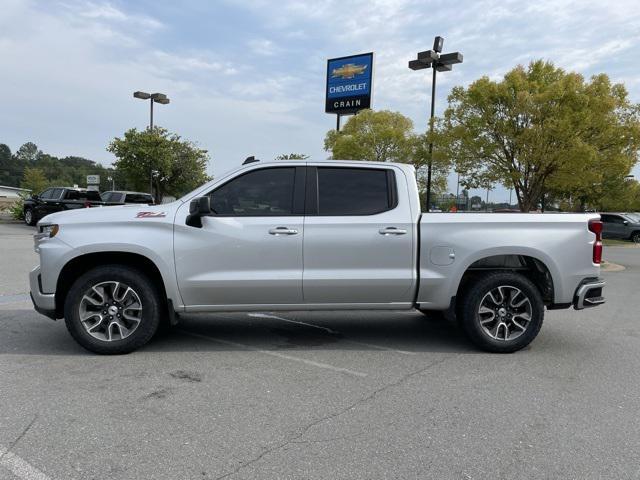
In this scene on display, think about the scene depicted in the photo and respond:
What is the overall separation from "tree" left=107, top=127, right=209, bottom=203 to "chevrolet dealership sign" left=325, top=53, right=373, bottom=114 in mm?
10160

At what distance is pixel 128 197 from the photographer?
21031mm

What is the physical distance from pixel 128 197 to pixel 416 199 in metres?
17.9

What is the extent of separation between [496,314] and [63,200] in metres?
21.2

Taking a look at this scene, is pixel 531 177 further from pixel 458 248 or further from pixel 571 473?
pixel 571 473

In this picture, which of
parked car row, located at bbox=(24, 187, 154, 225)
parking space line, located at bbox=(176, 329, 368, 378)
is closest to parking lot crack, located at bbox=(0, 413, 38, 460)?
parking space line, located at bbox=(176, 329, 368, 378)

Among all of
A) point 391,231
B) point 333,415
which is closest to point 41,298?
point 333,415

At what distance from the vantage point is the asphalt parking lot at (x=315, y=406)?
10.1ft

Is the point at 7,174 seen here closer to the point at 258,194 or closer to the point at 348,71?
the point at 348,71

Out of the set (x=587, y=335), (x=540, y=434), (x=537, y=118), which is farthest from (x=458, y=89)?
(x=540, y=434)

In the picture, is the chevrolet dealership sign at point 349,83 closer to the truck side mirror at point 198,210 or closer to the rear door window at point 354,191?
the rear door window at point 354,191

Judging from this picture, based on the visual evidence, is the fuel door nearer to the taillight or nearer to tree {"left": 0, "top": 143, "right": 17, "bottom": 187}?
the taillight

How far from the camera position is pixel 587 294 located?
537 cm

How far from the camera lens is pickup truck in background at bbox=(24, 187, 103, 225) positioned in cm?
2230

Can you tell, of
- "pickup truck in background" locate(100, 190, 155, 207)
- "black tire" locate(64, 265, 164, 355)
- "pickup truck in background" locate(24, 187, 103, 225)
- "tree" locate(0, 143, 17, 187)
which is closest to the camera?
"black tire" locate(64, 265, 164, 355)
